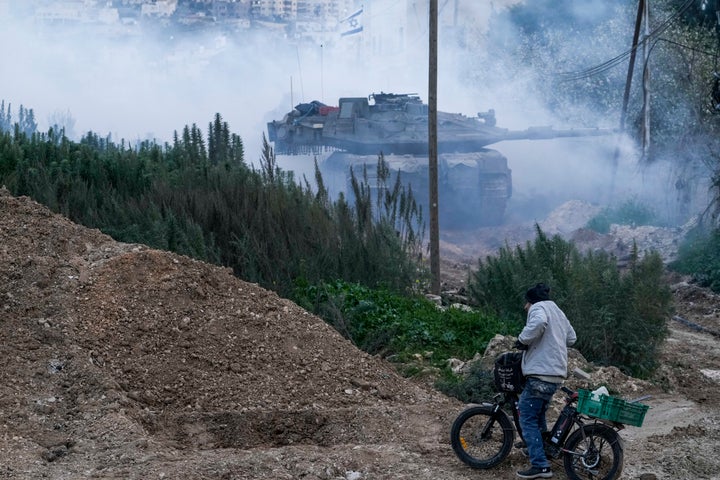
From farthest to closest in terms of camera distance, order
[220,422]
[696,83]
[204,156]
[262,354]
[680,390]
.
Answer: [696,83] → [204,156] → [680,390] → [262,354] → [220,422]

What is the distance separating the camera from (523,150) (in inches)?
1742

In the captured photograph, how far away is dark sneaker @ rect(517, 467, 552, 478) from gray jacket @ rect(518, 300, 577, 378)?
672 millimetres

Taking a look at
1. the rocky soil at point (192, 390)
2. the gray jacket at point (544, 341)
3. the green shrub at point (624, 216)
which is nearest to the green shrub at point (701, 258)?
the green shrub at point (624, 216)

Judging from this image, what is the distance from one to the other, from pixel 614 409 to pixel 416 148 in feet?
93.3

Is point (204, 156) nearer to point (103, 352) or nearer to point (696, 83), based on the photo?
point (103, 352)

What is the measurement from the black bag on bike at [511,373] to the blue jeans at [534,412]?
0.13 m

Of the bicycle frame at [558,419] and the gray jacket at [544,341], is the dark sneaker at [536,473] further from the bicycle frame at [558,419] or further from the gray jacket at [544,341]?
the gray jacket at [544,341]

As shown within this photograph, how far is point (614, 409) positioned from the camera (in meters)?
7.36

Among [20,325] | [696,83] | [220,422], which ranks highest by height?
[696,83]

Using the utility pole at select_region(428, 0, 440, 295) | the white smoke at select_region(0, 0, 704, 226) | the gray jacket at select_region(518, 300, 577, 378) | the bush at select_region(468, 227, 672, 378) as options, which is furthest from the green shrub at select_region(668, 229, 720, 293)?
the white smoke at select_region(0, 0, 704, 226)

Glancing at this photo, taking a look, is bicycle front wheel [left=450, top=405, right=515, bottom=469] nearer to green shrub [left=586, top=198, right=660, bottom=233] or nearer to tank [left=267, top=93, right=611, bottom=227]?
green shrub [left=586, top=198, right=660, bottom=233]

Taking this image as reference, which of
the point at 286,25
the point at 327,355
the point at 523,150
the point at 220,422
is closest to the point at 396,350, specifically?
the point at 327,355

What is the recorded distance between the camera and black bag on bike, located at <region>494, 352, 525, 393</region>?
7766mm

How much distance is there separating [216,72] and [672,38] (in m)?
23.6
